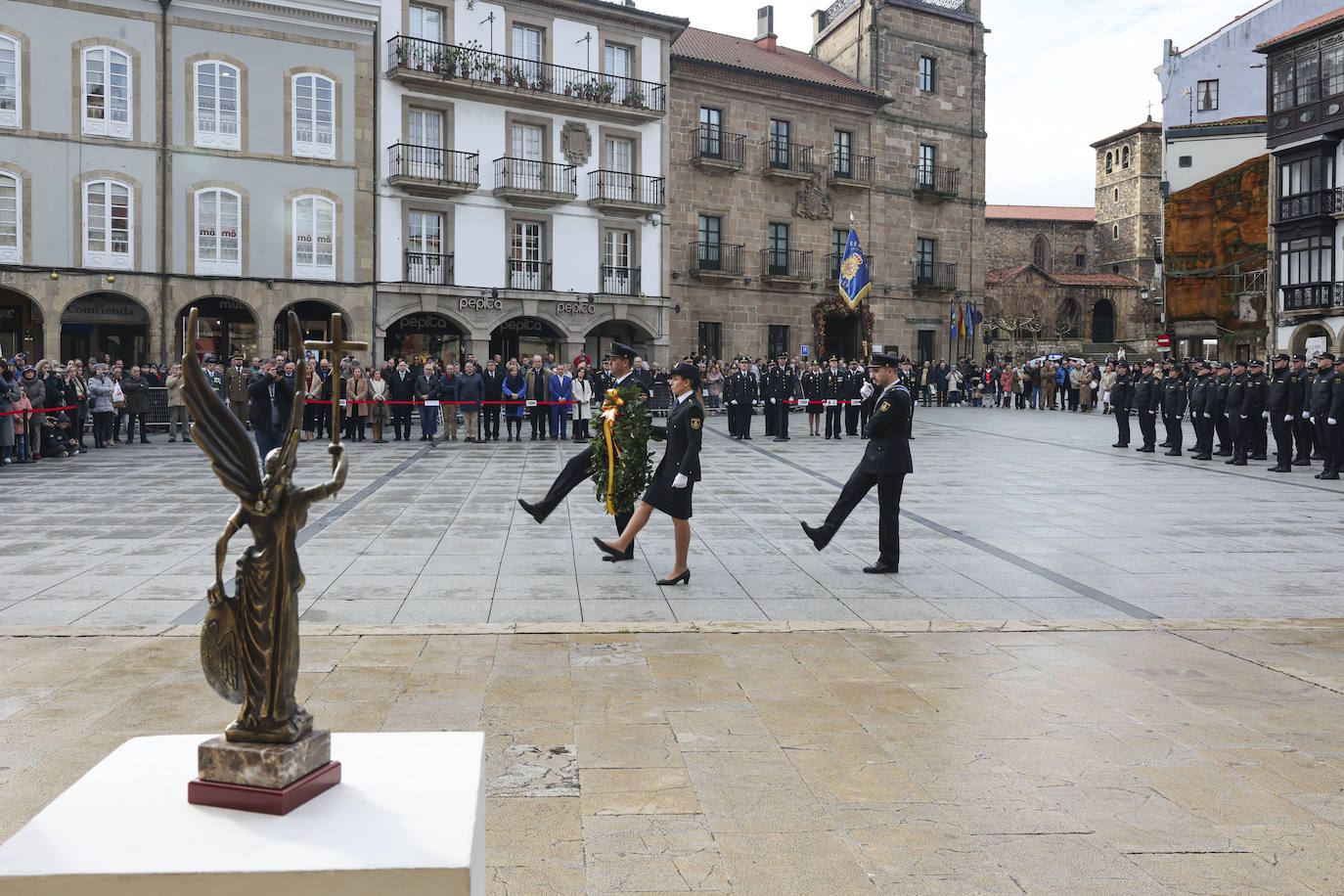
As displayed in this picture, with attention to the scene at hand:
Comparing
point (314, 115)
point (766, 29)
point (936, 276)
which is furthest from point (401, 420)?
point (766, 29)

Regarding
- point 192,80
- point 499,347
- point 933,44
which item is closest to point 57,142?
point 192,80

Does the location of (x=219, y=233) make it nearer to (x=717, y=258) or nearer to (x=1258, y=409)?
(x=717, y=258)

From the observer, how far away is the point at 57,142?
26.3m

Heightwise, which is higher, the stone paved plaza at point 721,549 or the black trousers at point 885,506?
the black trousers at point 885,506

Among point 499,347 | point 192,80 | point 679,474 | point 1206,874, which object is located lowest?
point 1206,874

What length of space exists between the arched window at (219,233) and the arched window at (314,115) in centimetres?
231

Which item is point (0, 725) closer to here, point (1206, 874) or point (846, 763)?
point (846, 763)

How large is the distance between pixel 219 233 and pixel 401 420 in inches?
353

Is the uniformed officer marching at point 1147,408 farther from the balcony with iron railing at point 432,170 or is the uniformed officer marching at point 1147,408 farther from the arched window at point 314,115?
the arched window at point 314,115

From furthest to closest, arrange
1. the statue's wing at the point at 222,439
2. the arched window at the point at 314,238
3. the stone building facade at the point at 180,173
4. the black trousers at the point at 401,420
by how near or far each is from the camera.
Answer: the arched window at the point at 314,238, the stone building facade at the point at 180,173, the black trousers at the point at 401,420, the statue's wing at the point at 222,439

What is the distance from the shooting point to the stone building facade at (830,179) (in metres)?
38.0

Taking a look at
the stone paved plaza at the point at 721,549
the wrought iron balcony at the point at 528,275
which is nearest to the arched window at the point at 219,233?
the wrought iron balcony at the point at 528,275

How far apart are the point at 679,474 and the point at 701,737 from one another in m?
3.60

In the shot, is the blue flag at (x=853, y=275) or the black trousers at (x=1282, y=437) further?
the blue flag at (x=853, y=275)
